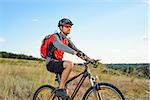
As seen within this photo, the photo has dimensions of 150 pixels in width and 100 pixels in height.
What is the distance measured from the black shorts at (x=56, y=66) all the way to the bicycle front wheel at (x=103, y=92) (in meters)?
0.63

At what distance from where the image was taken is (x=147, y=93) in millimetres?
10820

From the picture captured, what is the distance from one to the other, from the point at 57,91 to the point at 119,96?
1087 mm

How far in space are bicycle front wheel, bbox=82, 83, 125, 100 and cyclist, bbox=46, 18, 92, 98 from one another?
432 millimetres

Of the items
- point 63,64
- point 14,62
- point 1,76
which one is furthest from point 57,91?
point 14,62

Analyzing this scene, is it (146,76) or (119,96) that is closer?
(119,96)

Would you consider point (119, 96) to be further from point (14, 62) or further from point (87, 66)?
point (14, 62)

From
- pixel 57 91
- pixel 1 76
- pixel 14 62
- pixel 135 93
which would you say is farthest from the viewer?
pixel 14 62

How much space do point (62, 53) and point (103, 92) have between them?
1.04m

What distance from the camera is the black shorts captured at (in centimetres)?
621

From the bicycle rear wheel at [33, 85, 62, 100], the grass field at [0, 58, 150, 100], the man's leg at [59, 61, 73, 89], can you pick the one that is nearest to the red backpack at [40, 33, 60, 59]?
the man's leg at [59, 61, 73, 89]

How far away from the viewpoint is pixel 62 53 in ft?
21.1

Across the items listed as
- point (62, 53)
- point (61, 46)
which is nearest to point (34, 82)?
point (62, 53)

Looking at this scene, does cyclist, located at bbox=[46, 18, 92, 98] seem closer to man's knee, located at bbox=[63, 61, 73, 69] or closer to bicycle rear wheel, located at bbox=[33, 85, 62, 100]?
man's knee, located at bbox=[63, 61, 73, 69]

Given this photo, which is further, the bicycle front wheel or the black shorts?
the black shorts
